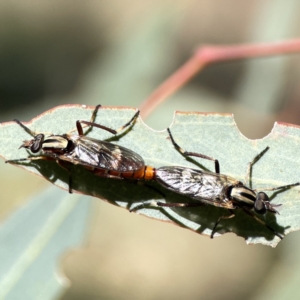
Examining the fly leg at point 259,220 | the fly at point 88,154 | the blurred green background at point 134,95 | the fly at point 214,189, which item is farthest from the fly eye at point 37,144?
the blurred green background at point 134,95

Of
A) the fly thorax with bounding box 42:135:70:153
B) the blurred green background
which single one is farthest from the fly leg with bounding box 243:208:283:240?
the blurred green background

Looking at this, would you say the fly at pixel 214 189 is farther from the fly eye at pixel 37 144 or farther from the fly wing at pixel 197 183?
the fly eye at pixel 37 144

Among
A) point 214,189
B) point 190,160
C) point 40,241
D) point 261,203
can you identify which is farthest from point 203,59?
point 40,241

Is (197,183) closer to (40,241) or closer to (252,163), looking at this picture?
(252,163)

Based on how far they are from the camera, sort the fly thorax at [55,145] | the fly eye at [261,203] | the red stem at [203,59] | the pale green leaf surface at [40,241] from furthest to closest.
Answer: the red stem at [203,59] < the pale green leaf surface at [40,241] < the fly thorax at [55,145] < the fly eye at [261,203]

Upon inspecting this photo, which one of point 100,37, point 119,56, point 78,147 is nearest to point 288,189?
point 78,147
